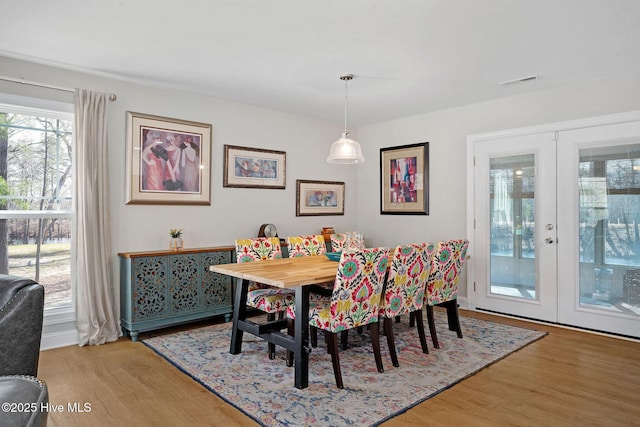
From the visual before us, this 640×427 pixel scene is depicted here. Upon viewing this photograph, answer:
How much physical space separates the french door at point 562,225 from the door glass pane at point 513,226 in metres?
0.01

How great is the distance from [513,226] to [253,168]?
305 cm

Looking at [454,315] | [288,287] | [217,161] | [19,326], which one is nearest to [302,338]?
[288,287]

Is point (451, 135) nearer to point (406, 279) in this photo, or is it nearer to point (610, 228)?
point (610, 228)

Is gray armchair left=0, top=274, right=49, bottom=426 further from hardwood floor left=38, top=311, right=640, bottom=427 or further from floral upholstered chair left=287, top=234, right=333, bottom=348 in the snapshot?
floral upholstered chair left=287, top=234, right=333, bottom=348

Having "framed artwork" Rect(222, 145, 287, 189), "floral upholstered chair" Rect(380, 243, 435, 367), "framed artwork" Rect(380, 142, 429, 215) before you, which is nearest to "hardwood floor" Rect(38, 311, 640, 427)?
"floral upholstered chair" Rect(380, 243, 435, 367)

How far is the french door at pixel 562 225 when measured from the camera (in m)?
3.83

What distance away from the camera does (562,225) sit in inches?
165

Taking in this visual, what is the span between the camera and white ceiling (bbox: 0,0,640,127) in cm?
257

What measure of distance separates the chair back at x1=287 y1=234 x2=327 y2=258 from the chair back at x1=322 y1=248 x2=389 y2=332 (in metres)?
1.35

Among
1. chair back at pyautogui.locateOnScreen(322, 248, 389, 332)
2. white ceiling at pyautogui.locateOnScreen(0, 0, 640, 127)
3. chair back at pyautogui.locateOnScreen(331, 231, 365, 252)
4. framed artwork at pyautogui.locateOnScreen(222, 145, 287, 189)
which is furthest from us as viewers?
framed artwork at pyautogui.locateOnScreen(222, 145, 287, 189)

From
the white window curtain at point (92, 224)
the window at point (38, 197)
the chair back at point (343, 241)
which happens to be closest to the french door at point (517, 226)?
the chair back at point (343, 241)

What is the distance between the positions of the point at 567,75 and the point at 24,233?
505cm

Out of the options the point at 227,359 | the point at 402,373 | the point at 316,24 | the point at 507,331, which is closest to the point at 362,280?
the point at 402,373

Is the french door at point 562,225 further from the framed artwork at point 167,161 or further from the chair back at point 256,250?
the framed artwork at point 167,161
